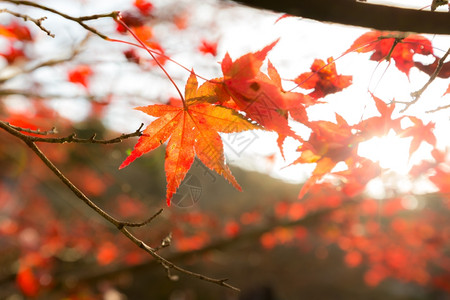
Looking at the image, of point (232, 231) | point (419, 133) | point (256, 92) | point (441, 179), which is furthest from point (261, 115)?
point (232, 231)

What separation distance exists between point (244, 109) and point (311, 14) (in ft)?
1.01

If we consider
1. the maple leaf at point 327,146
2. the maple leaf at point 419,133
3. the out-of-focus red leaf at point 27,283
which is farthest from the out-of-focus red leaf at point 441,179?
the out-of-focus red leaf at point 27,283

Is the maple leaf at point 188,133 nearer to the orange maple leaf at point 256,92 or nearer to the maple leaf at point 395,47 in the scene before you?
the orange maple leaf at point 256,92

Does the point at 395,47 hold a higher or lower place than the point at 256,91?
higher

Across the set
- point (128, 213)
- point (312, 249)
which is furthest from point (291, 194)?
point (128, 213)

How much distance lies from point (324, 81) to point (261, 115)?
1.10ft

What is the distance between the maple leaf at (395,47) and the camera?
1.14 metres

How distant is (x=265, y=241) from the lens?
21.3ft

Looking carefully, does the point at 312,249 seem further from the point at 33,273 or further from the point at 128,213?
the point at 33,273

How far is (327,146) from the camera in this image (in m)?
1.16

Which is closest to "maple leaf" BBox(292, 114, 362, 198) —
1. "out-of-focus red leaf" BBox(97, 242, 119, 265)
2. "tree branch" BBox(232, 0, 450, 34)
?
"tree branch" BBox(232, 0, 450, 34)

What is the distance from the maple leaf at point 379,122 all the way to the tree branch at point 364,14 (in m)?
0.42

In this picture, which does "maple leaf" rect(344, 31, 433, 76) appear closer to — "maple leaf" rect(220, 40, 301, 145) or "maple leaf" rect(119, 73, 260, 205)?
"maple leaf" rect(220, 40, 301, 145)

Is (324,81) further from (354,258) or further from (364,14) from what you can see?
(354,258)
